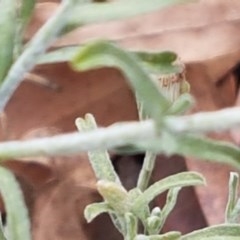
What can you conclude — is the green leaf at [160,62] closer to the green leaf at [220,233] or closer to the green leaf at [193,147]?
the green leaf at [193,147]

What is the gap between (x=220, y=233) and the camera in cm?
91

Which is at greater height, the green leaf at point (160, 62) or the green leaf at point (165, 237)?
the green leaf at point (160, 62)

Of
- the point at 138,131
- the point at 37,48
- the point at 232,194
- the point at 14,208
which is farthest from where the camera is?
the point at 232,194

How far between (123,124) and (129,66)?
0.04m

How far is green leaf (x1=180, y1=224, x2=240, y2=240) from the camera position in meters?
0.90

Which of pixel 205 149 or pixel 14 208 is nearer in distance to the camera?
pixel 205 149

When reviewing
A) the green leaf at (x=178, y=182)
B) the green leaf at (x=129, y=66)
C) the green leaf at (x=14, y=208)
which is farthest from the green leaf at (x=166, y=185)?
the green leaf at (x=129, y=66)

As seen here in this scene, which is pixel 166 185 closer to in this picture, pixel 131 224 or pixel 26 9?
pixel 131 224

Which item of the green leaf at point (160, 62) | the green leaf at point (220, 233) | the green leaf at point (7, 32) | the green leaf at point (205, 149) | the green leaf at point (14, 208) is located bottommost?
the green leaf at point (220, 233)

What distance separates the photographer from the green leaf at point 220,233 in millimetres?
898

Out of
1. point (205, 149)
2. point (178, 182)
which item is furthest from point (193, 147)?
point (178, 182)

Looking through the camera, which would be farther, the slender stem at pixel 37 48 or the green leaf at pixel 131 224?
the green leaf at pixel 131 224

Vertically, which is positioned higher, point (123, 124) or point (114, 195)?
point (123, 124)

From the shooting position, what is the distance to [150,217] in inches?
37.3
